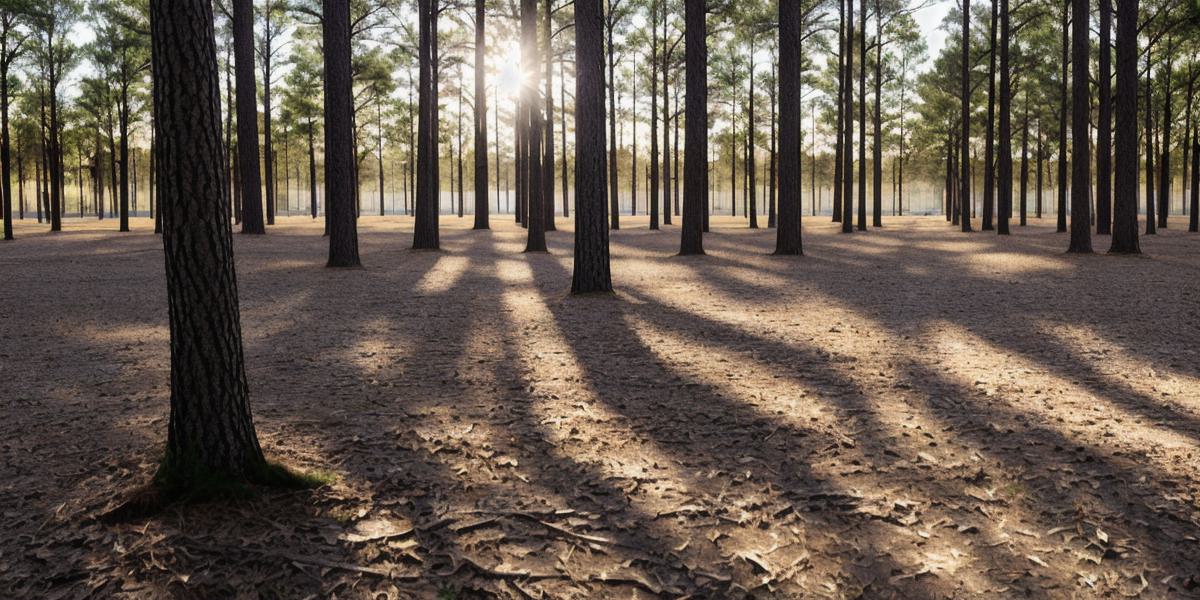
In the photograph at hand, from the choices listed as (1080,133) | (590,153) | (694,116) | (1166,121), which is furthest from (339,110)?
(1166,121)

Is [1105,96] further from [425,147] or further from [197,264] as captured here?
[197,264]

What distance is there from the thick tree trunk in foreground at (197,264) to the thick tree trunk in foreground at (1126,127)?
19.7 m

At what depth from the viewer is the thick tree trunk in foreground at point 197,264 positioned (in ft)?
12.2

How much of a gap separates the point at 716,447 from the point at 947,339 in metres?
4.55

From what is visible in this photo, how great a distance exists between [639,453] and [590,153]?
789cm

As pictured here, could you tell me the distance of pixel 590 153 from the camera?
12.1 meters

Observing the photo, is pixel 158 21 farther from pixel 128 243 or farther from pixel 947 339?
Answer: pixel 128 243

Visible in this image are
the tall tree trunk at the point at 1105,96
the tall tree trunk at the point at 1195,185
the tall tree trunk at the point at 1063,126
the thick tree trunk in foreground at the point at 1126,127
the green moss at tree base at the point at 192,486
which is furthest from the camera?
the tall tree trunk at the point at 1195,185

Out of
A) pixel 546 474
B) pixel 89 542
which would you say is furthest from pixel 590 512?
pixel 89 542

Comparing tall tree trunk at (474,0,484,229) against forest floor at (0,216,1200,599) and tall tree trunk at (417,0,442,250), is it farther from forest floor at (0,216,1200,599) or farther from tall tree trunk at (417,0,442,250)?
forest floor at (0,216,1200,599)

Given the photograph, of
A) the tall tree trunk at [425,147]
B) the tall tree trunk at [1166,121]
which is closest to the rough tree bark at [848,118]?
the tall tree trunk at [1166,121]

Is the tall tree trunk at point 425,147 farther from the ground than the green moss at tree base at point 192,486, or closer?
farther from the ground

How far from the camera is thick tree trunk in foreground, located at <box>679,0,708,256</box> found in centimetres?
1831

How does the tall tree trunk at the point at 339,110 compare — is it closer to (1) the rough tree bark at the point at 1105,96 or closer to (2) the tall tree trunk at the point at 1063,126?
(1) the rough tree bark at the point at 1105,96
